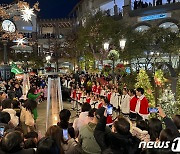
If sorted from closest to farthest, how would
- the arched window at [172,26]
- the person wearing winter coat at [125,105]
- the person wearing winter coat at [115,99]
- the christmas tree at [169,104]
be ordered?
the christmas tree at [169,104] < the person wearing winter coat at [125,105] < the person wearing winter coat at [115,99] < the arched window at [172,26]

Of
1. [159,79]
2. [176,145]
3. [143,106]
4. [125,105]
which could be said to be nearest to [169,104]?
[143,106]

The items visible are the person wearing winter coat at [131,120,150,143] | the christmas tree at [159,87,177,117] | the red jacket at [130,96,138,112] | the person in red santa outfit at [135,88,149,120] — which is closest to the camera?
the person wearing winter coat at [131,120,150,143]

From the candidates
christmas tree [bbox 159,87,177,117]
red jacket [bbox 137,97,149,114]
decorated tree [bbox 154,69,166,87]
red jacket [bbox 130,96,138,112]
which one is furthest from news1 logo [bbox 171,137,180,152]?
red jacket [bbox 130,96,138,112]

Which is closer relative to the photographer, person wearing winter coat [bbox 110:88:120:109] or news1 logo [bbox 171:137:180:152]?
news1 logo [bbox 171:137:180:152]

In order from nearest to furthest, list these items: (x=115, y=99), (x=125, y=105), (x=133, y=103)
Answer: (x=133, y=103) < (x=125, y=105) < (x=115, y=99)

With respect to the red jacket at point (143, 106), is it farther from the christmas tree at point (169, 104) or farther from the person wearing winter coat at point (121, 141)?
the person wearing winter coat at point (121, 141)

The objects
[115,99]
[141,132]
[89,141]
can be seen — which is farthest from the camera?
[115,99]

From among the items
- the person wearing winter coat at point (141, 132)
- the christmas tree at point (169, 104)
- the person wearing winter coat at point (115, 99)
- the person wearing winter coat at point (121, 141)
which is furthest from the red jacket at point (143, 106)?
the person wearing winter coat at point (121, 141)

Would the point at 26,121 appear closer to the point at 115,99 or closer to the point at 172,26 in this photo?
the point at 115,99

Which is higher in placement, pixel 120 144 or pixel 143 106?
pixel 120 144

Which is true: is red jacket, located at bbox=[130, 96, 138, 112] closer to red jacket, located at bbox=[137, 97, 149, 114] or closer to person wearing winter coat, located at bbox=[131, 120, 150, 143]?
red jacket, located at bbox=[137, 97, 149, 114]

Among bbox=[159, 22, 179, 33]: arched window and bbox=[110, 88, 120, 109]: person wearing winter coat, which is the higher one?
bbox=[159, 22, 179, 33]: arched window

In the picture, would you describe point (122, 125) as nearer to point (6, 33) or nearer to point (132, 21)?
point (6, 33)

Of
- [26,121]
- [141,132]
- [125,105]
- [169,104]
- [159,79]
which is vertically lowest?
[125,105]
